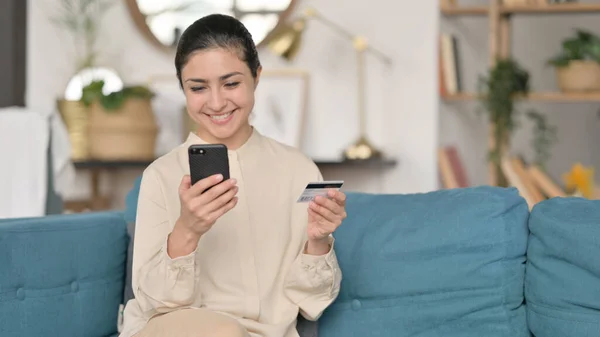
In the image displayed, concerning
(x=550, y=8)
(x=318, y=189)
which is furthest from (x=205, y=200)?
(x=550, y=8)

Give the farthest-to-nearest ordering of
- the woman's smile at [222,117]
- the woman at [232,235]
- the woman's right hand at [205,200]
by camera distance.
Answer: the woman's smile at [222,117] < the woman at [232,235] < the woman's right hand at [205,200]

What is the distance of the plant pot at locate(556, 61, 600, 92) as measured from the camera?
15.5ft

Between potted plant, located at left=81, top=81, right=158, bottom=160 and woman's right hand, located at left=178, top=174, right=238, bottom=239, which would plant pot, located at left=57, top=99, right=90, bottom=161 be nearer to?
potted plant, located at left=81, top=81, right=158, bottom=160

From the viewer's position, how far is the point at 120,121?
4.78m

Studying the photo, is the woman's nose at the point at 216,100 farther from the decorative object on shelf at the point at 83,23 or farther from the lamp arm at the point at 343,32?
the decorative object on shelf at the point at 83,23

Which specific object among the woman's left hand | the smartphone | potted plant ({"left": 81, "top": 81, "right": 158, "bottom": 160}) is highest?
potted plant ({"left": 81, "top": 81, "right": 158, "bottom": 160})

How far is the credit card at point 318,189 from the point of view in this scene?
1789 millimetres

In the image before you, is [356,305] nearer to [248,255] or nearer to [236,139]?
[248,255]

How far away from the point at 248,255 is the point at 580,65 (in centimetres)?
317

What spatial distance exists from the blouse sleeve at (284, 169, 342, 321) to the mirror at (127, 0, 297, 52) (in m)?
3.15

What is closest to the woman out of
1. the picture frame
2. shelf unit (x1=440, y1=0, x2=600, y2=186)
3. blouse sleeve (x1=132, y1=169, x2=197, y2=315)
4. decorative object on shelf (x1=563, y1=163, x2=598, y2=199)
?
blouse sleeve (x1=132, y1=169, x2=197, y2=315)

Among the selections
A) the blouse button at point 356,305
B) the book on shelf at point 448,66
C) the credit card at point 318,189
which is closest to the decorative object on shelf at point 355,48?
the book on shelf at point 448,66

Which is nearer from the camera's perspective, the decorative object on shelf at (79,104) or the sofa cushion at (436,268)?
the sofa cushion at (436,268)

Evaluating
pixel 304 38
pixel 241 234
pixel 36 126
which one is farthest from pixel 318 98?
pixel 241 234
